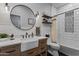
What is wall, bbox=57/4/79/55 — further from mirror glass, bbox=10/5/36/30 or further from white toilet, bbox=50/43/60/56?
Result: mirror glass, bbox=10/5/36/30

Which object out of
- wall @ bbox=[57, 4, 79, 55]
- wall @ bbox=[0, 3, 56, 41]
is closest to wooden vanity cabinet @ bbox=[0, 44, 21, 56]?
wall @ bbox=[0, 3, 56, 41]

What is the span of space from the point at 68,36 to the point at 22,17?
540 millimetres

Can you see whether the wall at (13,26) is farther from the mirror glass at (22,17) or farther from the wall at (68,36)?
the wall at (68,36)

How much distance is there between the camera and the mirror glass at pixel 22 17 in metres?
1.04

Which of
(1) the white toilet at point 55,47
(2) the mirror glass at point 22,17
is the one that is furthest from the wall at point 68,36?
(2) the mirror glass at point 22,17

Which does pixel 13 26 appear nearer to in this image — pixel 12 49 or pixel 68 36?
pixel 12 49

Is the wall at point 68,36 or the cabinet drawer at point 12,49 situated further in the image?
the wall at point 68,36

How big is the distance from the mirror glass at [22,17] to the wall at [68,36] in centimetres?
31

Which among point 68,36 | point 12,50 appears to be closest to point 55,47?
point 68,36

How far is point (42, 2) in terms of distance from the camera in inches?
42.0

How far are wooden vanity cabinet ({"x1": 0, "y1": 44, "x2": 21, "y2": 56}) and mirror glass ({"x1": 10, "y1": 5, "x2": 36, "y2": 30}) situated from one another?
0.69 feet

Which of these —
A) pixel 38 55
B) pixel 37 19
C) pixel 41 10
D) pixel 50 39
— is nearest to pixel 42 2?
pixel 41 10

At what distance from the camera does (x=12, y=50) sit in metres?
0.96

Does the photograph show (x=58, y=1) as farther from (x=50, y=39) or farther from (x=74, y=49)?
(x=74, y=49)
